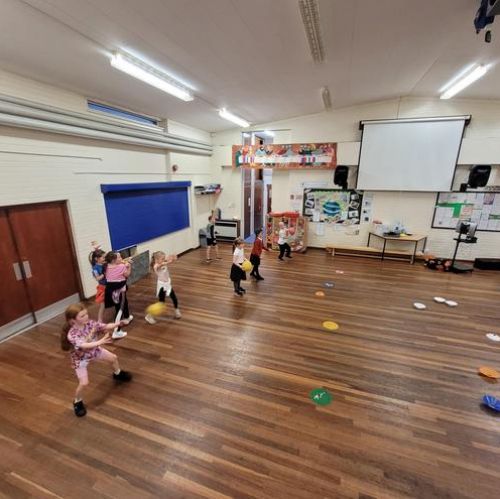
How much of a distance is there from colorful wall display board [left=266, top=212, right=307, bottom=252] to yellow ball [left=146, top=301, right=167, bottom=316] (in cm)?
453

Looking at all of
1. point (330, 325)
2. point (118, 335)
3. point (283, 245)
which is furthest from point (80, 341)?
point (283, 245)

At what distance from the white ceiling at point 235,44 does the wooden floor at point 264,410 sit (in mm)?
3752

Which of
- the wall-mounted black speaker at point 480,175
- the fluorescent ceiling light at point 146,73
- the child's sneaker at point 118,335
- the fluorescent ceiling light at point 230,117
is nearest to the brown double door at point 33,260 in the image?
the child's sneaker at point 118,335

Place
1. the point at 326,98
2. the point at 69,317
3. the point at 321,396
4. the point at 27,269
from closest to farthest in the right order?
the point at 69,317
the point at 321,396
the point at 27,269
the point at 326,98

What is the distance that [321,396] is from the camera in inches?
108

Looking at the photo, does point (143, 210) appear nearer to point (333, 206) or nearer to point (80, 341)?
point (80, 341)

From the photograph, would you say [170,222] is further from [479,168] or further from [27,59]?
[479,168]

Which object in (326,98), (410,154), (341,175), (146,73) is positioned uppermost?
(326,98)

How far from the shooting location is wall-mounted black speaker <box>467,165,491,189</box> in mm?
6236

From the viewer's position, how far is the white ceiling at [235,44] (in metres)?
2.66

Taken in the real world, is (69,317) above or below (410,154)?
below

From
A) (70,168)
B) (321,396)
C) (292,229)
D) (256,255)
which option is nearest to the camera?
(321,396)

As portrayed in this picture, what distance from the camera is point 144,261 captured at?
6.12 metres

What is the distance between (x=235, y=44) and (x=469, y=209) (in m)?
7.07
